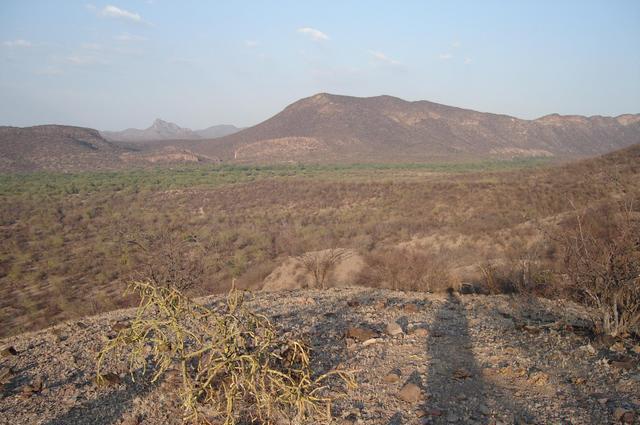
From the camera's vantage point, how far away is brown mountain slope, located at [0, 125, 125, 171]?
62312 millimetres

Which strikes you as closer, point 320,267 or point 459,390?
point 459,390

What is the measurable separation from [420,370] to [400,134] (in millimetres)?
91338

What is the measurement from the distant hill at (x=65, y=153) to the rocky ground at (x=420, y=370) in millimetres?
65295

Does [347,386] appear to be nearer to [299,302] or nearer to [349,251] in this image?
[299,302]

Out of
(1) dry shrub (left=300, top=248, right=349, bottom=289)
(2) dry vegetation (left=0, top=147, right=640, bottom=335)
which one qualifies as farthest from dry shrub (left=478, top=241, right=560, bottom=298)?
(1) dry shrub (left=300, top=248, right=349, bottom=289)

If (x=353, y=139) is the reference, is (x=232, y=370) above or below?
below

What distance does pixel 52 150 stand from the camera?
68.8m

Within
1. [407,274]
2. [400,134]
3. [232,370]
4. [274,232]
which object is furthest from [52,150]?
[232,370]

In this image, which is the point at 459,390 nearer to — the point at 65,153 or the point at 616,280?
the point at 616,280

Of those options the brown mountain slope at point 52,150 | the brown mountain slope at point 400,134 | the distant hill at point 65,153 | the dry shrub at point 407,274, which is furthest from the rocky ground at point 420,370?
the brown mountain slope at point 400,134

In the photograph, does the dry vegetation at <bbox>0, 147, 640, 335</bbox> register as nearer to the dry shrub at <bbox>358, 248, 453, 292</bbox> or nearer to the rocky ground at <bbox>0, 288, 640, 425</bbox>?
the dry shrub at <bbox>358, 248, 453, 292</bbox>

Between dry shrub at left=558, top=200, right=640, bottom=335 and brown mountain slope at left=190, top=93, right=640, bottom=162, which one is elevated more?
brown mountain slope at left=190, top=93, right=640, bottom=162

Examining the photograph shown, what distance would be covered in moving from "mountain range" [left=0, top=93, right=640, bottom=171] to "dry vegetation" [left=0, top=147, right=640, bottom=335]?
38.3 meters

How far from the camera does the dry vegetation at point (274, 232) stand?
11320 mm
